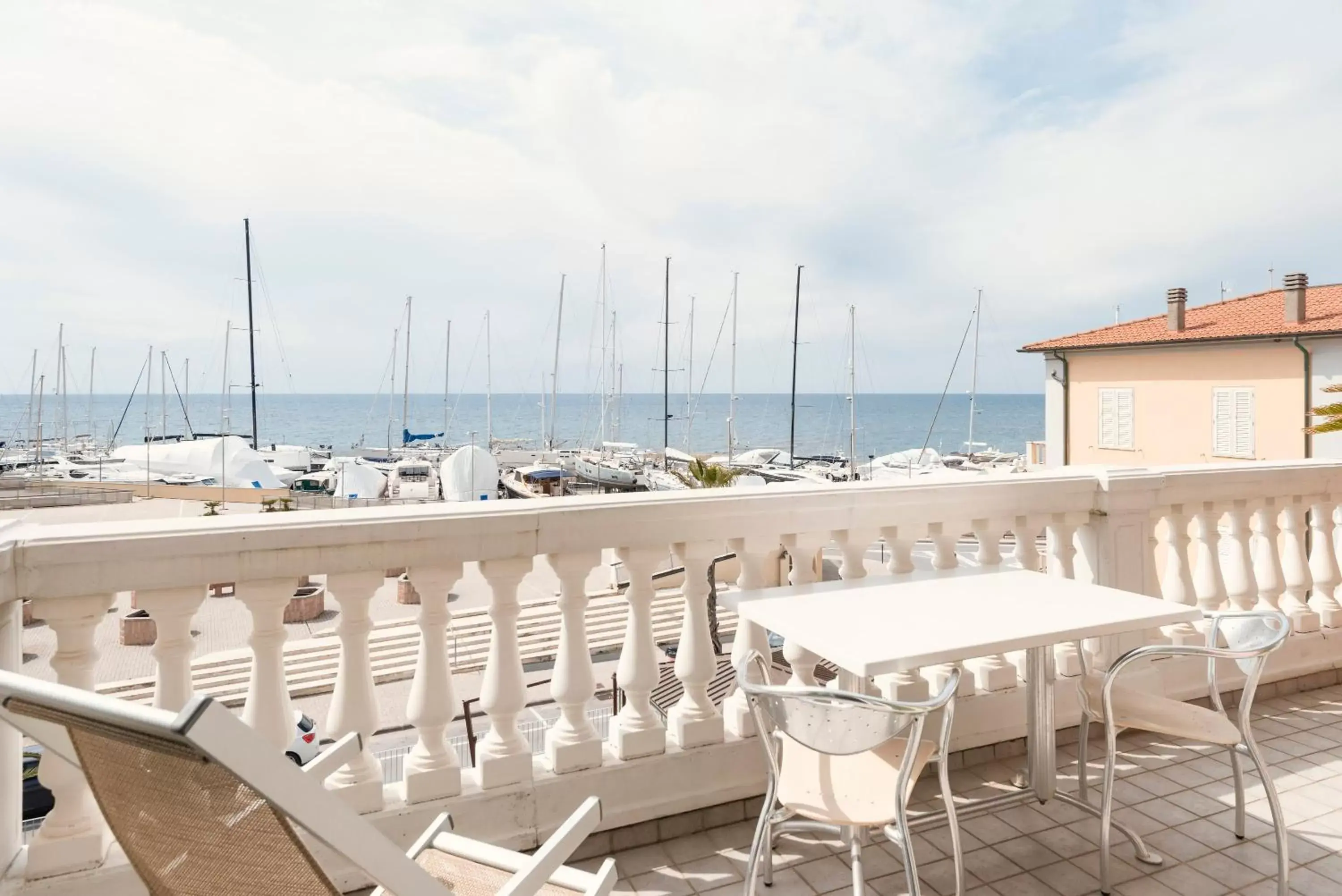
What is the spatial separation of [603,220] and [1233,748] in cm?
3106

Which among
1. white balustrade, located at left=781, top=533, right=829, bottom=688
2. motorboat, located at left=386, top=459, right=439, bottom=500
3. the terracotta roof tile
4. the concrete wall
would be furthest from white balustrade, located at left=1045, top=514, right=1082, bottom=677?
motorboat, located at left=386, top=459, right=439, bottom=500

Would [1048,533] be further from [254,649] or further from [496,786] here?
[254,649]

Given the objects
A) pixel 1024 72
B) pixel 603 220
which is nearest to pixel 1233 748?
pixel 1024 72

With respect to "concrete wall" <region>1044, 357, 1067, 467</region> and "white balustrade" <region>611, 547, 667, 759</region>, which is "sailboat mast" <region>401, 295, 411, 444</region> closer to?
"concrete wall" <region>1044, 357, 1067, 467</region>

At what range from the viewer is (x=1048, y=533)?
11.3 feet

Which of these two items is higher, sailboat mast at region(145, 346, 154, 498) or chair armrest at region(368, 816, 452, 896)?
sailboat mast at region(145, 346, 154, 498)

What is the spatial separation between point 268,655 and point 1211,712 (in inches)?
120

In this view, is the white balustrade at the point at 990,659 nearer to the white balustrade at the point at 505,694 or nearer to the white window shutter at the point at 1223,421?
the white balustrade at the point at 505,694

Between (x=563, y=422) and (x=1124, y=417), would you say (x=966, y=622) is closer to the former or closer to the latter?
(x=1124, y=417)

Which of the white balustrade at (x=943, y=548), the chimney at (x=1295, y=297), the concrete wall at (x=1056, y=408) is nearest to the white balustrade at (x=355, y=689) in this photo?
the white balustrade at (x=943, y=548)

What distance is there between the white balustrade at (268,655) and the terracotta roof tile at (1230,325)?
1892cm

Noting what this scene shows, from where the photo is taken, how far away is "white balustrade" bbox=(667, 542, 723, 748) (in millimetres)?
2650

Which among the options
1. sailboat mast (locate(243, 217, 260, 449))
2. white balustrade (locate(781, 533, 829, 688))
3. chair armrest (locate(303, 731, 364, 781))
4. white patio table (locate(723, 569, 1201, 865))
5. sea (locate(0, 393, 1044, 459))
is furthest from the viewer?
sea (locate(0, 393, 1044, 459))

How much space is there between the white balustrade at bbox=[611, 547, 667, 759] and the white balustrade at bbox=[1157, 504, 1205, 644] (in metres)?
2.61
